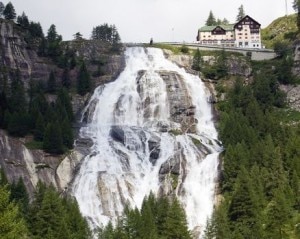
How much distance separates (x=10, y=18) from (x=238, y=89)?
62.4m

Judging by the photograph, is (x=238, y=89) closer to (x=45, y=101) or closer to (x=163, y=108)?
(x=163, y=108)

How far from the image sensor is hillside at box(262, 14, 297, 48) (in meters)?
161

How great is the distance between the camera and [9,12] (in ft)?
448

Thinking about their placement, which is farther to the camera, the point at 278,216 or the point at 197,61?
the point at 197,61

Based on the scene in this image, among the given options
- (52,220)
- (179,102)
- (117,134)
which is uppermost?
(179,102)

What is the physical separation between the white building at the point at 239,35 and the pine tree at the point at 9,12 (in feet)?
187

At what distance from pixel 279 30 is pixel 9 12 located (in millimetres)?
83408

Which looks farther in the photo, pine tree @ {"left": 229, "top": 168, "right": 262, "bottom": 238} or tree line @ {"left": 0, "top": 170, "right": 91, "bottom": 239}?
pine tree @ {"left": 229, "top": 168, "right": 262, "bottom": 238}

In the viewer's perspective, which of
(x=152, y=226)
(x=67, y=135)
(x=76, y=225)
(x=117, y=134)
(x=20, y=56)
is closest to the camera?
(x=152, y=226)

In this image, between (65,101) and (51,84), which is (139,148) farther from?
(51,84)

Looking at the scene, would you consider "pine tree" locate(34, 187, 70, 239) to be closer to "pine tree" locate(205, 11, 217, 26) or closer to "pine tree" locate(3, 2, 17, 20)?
"pine tree" locate(3, 2, 17, 20)

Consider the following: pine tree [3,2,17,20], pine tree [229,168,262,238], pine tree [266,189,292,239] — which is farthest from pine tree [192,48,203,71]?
pine tree [266,189,292,239]

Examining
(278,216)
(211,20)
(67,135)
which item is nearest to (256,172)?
(278,216)

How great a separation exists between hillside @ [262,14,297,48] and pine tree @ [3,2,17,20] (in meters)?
72.4
